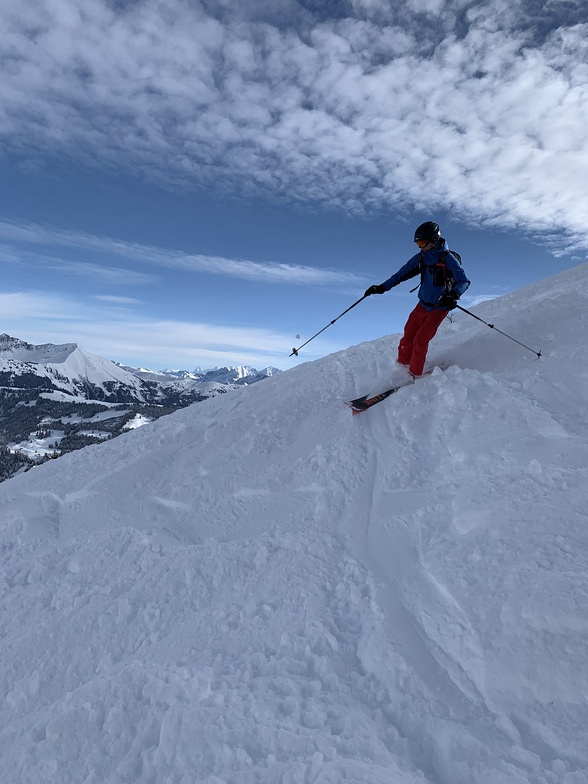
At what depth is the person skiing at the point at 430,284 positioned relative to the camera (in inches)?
336

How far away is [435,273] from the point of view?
874 centimetres

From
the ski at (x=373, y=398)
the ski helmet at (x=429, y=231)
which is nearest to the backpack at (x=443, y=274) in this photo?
the ski helmet at (x=429, y=231)

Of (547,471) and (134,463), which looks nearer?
(547,471)

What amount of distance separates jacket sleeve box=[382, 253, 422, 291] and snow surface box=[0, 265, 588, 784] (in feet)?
8.80

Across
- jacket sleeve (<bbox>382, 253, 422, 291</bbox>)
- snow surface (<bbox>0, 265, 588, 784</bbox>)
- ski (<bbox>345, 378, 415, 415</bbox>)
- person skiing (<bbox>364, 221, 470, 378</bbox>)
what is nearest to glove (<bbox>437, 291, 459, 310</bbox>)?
person skiing (<bbox>364, 221, 470, 378</bbox>)

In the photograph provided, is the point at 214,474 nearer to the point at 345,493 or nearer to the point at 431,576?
the point at 345,493

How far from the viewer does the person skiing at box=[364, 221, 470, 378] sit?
8.53m

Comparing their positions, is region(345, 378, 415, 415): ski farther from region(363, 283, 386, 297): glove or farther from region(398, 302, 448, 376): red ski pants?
region(363, 283, 386, 297): glove

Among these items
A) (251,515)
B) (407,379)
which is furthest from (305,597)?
(407,379)

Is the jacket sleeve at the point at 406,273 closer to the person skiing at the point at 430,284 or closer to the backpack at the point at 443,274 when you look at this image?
the person skiing at the point at 430,284

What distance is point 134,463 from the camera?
8195 mm

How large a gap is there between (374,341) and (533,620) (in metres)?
10.8

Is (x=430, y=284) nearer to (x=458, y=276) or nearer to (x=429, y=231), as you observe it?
(x=458, y=276)

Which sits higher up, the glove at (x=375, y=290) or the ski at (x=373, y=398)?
the glove at (x=375, y=290)
